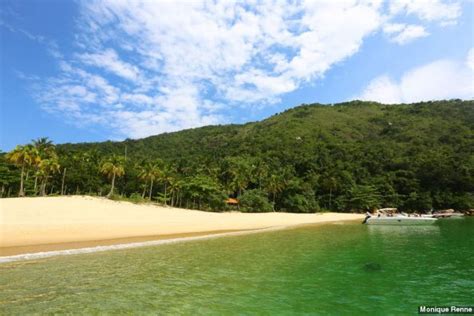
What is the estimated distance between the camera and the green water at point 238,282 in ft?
39.0

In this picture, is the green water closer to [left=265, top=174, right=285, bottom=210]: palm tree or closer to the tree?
[left=265, top=174, right=285, bottom=210]: palm tree

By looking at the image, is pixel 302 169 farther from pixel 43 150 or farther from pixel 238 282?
pixel 238 282

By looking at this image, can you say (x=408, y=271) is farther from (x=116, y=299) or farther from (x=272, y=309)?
(x=116, y=299)

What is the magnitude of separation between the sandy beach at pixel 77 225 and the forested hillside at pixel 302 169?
22.2 metres

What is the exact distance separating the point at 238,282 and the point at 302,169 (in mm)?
95916

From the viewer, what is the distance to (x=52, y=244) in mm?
25266

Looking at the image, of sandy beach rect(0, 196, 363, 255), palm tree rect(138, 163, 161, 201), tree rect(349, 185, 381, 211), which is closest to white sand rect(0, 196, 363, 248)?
sandy beach rect(0, 196, 363, 255)

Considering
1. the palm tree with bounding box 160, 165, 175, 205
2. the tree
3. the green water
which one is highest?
the palm tree with bounding box 160, 165, 175, 205

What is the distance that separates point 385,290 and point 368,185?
285 ft

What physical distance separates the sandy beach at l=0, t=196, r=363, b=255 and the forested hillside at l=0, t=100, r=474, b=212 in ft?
72.9

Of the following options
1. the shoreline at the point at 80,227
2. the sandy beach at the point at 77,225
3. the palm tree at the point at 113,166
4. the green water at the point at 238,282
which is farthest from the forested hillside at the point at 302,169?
the green water at the point at 238,282

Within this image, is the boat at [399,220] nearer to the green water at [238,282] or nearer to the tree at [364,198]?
the green water at [238,282]

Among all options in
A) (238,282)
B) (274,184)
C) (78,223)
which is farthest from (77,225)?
(274,184)

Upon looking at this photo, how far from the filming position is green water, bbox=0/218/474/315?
39.0 feet
